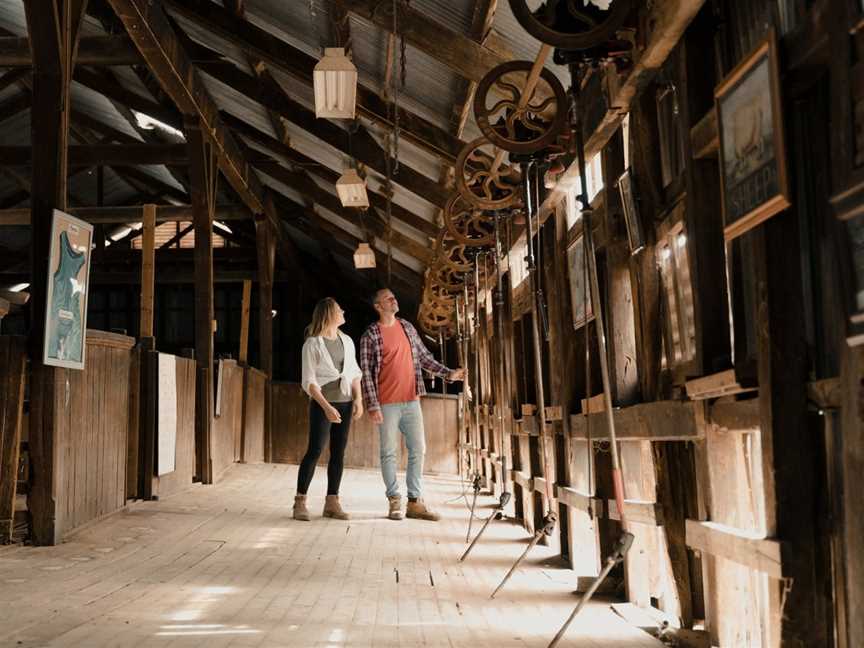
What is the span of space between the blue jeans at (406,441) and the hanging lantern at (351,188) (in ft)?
10.2

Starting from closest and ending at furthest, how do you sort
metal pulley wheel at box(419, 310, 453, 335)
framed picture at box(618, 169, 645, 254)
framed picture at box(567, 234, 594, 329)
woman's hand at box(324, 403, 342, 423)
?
1. framed picture at box(618, 169, 645, 254)
2. framed picture at box(567, 234, 594, 329)
3. woman's hand at box(324, 403, 342, 423)
4. metal pulley wheel at box(419, 310, 453, 335)

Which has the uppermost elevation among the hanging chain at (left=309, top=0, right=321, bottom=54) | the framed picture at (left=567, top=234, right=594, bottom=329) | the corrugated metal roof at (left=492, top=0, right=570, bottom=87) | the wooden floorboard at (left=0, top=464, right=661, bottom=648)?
the hanging chain at (left=309, top=0, right=321, bottom=54)

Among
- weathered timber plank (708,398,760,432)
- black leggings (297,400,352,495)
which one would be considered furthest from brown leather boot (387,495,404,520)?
weathered timber plank (708,398,760,432)

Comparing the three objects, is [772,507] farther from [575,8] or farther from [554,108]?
[554,108]

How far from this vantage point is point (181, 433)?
10508 millimetres

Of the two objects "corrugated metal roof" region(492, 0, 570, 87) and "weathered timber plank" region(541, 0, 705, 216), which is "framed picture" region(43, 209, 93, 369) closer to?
"corrugated metal roof" region(492, 0, 570, 87)

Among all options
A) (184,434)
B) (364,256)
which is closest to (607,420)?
(184,434)

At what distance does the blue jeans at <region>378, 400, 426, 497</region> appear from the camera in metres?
8.22

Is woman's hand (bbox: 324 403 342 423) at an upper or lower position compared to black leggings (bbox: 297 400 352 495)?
upper

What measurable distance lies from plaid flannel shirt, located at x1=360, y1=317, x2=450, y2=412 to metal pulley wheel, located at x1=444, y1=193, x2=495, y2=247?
2.76ft

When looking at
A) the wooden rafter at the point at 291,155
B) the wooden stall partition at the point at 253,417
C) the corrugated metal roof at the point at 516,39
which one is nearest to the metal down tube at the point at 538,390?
the corrugated metal roof at the point at 516,39

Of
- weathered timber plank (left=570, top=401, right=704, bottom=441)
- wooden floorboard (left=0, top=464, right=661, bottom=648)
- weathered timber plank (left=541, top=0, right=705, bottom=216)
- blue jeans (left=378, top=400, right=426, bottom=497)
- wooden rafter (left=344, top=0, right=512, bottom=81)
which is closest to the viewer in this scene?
weathered timber plank (left=541, top=0, right=705, bottom=216)

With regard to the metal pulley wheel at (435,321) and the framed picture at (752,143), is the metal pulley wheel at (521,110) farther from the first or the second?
the metal pulley wheel at (435,321)

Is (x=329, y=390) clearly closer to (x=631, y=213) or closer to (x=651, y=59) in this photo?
(x=631, y=213)
